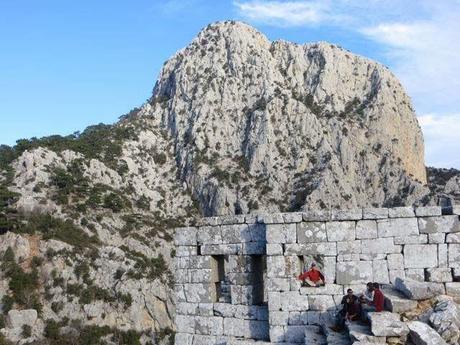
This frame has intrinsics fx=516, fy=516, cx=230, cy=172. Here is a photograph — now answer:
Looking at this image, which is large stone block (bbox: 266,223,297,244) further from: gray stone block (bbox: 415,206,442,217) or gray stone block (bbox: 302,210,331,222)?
gray stone block (bbox: 415,206,442,217)

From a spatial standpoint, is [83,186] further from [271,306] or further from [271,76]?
[271,306]

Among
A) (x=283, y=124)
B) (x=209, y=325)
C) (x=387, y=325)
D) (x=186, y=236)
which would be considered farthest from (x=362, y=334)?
(x=283, y=124)

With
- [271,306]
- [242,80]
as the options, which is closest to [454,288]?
[271,306]

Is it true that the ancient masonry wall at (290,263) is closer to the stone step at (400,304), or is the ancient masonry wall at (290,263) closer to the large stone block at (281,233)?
the large stone block at (281,233)

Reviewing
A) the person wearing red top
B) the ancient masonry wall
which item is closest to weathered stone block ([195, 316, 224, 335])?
the ancient masonry wall

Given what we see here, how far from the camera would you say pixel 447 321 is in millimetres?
7309

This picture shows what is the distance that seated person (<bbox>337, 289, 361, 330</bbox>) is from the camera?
29.1 feet

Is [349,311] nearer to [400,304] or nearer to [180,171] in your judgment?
[400,304]

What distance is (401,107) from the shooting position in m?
72.9

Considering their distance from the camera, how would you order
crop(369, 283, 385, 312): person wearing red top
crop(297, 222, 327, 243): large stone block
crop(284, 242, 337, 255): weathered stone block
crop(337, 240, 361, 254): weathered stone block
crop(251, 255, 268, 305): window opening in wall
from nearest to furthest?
crop(369, 283, 385, 312): person wearing red top → crop(337, 240, 361, 254): weathered stone block → crop(284, 242, 337, 255): weathered stone block → crop(297, 222, 327, 243): large stone block → crop(251, 255, 268, 305): window opening in wall

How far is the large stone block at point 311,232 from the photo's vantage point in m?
10.7

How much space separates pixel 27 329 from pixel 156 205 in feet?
84.2

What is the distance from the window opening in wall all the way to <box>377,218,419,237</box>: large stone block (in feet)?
9.25

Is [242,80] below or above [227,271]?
above
